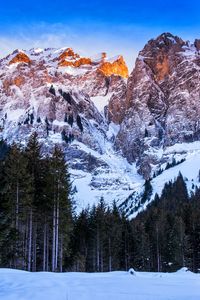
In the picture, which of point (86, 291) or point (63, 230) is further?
point (63, 230)

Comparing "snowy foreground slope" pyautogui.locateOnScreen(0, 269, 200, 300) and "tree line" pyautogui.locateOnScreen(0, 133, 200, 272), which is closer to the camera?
"snowy foreground slope" pyautogui.locateOnScreen(0, 269, 200, 300)

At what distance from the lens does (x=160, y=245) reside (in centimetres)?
7188

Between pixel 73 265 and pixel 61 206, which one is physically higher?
pixel 61 206

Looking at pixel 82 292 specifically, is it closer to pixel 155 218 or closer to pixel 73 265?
pixel 73 265

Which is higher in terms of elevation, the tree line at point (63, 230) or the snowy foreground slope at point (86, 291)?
the tree line at point (63, 230)

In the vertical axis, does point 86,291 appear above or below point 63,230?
below

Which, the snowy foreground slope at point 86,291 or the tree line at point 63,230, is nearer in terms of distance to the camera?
the snowy foreground slope at point 86,291

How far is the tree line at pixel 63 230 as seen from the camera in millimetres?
34812

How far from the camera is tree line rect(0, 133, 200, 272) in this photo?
114 ft

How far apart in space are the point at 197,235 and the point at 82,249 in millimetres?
18793

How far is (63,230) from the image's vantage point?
4278 centimetres

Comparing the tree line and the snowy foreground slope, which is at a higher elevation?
the tree line

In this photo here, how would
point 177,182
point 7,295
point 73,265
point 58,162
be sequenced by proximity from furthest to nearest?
point 177,182
point 73,265
point 58,162
point 7,295

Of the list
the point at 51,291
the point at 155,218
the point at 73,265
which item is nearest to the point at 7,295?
the point at 51,291
